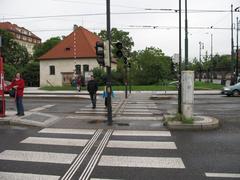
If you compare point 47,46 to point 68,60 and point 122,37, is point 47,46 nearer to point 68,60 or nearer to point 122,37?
point 122,37

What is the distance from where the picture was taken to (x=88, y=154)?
29.4ft

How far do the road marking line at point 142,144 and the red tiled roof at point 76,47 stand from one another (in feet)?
167

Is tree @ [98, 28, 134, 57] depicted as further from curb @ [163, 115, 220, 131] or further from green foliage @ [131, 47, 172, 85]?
curb @ [163, 115, 220, 131]

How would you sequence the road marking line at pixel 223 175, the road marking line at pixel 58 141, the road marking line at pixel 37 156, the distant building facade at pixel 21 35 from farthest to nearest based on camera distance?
the distant building facade at pixel 21 35 → the road marking line at pixel 58 141 → the road marking line at pixel 37 156 → the road marking line at pixel 223 175

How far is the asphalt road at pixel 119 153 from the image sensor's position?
744cm

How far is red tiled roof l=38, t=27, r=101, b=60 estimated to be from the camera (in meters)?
61.9

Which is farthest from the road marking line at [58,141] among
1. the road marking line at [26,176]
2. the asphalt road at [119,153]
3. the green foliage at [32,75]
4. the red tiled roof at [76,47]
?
the green foliage at [32,75]

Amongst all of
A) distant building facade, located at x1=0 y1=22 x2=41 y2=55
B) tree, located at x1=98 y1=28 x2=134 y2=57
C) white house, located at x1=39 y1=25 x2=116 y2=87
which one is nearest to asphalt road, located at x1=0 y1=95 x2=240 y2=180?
white house, located at x1=39 y1=25 x2=116 y2=87

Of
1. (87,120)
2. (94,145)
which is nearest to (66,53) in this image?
(87,120)

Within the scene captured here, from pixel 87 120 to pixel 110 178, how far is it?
801 centimetres

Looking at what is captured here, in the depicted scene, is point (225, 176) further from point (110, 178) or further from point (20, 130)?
point (20, 130)

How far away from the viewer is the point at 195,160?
834cm

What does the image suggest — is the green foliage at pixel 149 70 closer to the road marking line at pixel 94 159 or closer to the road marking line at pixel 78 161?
the road marking line at pixel 94 159

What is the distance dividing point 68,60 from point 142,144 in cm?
5425
